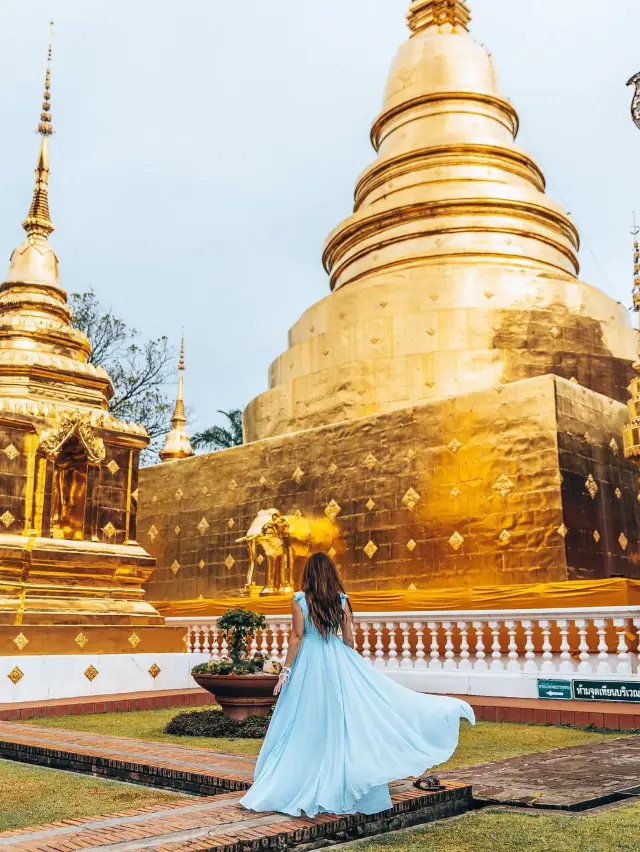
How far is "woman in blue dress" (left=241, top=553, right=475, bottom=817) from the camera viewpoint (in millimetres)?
3939

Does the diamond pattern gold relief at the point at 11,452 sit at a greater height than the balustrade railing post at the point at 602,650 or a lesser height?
greater

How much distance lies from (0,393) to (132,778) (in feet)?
27.3

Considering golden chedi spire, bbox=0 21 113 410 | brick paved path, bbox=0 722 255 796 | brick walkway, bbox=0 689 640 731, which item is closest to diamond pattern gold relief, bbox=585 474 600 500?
brick walkway, bbox=0 689 640 731

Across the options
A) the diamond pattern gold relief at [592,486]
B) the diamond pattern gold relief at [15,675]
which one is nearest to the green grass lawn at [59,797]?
the diamond pattern gold relief at [15,675]

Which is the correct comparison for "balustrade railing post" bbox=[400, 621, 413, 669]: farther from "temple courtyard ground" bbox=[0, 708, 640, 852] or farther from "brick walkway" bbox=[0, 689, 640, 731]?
"temple courtyard ground" bbox=[0, 708, 640, 852]

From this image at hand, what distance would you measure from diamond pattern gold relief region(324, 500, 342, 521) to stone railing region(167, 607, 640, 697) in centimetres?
301

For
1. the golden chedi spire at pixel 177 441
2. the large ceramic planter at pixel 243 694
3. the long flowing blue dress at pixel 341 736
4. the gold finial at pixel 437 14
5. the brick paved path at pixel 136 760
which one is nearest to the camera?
the long flowing blue dress at pixel 341 736

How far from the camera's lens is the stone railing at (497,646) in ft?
28.6

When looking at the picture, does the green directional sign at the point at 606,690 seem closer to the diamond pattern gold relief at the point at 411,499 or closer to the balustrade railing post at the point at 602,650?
the balustrade railing post at the point at 602,650

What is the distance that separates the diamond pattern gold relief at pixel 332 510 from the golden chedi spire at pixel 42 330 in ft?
12.9

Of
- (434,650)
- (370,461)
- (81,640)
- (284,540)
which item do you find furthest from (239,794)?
(284,540)

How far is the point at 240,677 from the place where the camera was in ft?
26.0

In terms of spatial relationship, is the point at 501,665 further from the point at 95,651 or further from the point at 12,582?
the point at 12,582

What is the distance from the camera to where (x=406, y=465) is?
13.6m
